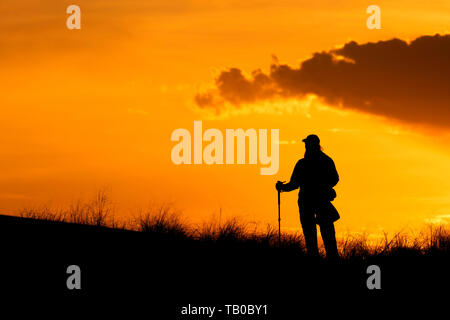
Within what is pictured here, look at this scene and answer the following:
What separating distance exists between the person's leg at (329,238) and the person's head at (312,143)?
1249mm

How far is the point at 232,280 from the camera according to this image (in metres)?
11.7

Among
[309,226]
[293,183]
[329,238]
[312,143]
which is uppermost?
[312,143]

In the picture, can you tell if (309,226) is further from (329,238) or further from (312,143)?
(312,143)

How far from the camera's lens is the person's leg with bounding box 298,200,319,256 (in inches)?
532

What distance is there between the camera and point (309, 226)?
13.6 meters

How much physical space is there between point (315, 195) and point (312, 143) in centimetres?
87

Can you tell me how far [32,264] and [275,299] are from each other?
3496mm

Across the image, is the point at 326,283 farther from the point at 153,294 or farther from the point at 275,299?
the point at 153,294

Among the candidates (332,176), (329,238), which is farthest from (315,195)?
(329,238)

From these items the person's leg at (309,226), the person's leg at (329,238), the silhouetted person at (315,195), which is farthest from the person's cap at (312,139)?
the person's leg at (329,238)

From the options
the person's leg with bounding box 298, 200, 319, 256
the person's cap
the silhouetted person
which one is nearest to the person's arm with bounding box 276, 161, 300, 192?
the silhouetted person

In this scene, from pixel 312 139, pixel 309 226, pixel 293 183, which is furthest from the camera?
pixel 293 183
